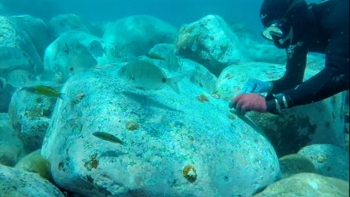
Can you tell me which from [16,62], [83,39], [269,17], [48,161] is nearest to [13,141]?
[16,62]

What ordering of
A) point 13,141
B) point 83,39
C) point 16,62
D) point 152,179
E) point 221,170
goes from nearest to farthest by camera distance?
point 152,179
point 221,170
point 13,141
point 16,62
point 83,39

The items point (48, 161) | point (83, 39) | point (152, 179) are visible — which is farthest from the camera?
point (83, 39)

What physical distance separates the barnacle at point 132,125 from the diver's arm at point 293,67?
242 cm

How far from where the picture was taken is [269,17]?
11.7 feet

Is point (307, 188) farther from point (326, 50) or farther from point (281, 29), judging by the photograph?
point (281, 29)

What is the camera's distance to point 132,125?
10.3 feet

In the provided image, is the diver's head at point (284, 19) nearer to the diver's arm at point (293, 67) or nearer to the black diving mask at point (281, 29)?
the black diving mask at point (281, 29)

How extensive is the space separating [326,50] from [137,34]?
34.5ft

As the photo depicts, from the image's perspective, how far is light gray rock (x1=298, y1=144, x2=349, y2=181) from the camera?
4.47 metres

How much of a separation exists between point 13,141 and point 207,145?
4034 millimetres

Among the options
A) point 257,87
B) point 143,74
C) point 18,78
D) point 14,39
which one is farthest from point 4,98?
point 257,87

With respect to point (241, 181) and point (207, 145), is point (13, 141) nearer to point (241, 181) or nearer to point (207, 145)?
Answer: point (207, 145)

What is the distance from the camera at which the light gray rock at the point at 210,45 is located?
27.8 feet

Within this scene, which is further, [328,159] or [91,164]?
[328,159]
